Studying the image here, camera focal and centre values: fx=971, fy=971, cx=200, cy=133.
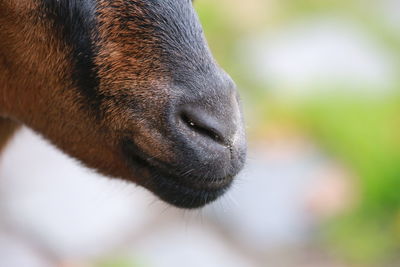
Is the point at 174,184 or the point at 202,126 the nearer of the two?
the point at 202,126

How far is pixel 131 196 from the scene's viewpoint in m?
5.30

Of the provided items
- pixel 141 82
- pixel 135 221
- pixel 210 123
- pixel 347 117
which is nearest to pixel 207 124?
pixel 210 123

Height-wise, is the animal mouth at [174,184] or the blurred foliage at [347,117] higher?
the blurred foliage at [347,117]

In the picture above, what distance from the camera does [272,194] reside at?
5504 millimetres

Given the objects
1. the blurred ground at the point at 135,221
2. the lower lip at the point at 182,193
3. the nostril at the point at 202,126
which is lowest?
the lower lip at the point at 182,193

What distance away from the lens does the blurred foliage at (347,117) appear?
17.4 feet

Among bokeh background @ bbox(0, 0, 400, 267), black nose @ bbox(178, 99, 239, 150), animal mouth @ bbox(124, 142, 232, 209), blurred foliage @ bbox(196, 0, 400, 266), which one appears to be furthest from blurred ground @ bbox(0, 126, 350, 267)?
black nose @ bbox(178, 99, 239, 150)

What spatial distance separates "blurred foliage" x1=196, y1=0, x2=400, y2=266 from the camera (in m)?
5.32

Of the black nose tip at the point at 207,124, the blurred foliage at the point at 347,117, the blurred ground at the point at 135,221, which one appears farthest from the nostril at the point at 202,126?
the blurred foliage at the point at 347,117

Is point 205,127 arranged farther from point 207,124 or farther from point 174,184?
point 174,184

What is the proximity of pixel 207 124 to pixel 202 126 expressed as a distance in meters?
0.02

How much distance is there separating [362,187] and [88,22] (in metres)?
3.23

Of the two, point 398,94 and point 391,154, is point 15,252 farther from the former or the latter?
point 398,94

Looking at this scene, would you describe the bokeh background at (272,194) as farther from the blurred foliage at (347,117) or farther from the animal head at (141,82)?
the animal head at (141,82)
